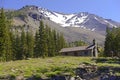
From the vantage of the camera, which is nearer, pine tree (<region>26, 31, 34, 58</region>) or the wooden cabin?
the wooden cabin

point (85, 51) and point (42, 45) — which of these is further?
point (42, 45)

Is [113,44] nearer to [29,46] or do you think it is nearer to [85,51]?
[85,51]

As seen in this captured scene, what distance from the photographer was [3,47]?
9431 cm

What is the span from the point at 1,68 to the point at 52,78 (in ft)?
43.1

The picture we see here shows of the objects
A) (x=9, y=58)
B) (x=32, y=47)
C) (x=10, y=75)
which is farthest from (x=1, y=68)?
(x=32, y=47)

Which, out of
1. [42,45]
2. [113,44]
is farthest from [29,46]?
[113,44]

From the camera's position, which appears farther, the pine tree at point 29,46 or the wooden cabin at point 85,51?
the pine tree at point 29,46

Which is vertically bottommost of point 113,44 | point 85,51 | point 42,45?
point 85,51

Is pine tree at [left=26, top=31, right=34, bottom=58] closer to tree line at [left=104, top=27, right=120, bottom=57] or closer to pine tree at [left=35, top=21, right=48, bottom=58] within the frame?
pine tree at [left=35, top=21, right=48, bottom=58]

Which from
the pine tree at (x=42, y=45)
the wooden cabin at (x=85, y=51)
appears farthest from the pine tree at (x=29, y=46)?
the wooden cabin at (x=85, y=51)

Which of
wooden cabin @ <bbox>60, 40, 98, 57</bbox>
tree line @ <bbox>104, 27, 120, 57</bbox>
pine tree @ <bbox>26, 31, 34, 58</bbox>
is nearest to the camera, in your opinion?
wooden cabin @ <bbox>60, 40, 98, 57</bbox>

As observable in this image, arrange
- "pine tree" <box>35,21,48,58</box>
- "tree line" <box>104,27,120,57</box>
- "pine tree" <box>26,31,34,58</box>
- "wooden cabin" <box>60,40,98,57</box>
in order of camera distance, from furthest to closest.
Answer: "pine tree" <box>26,31,34,58</box> → "pine tree" <box>35,21,48,58</box> → "tree line" <box>104,27,120,57</box> → "wooden cabin" <box>60,40,98,57</box>

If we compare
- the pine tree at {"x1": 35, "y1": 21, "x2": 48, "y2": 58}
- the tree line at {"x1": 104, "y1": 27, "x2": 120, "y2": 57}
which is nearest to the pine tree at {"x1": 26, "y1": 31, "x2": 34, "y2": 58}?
the pine tree at {"x1": 35, "y1": 21, "x2": 48, "y2": 58}

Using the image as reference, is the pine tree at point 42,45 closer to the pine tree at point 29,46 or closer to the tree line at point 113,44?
the pine tree at point 29,46
